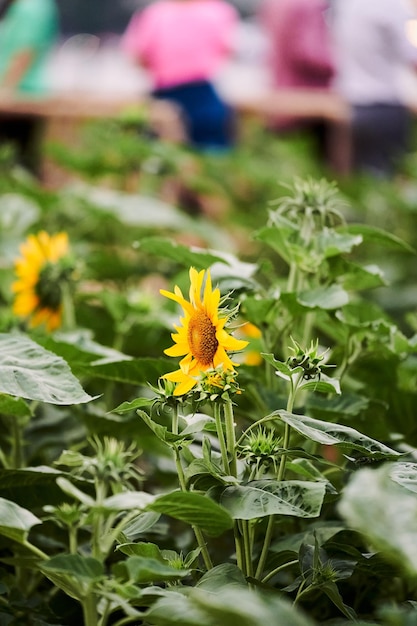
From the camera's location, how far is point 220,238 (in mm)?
1925

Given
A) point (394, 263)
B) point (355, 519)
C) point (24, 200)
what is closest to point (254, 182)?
point (394, 263)

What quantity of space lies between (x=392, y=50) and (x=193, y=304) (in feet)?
9.63

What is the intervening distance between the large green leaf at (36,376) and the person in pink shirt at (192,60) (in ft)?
7.63

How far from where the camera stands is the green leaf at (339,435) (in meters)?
0.73

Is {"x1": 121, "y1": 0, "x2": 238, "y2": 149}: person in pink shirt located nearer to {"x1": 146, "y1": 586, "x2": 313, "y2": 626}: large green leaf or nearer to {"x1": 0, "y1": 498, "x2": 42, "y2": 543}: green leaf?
{"x1": 0, "y1": 498, "x2": 42, "y2": 543}: green leaf

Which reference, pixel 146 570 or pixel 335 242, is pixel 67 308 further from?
pixel 146 570

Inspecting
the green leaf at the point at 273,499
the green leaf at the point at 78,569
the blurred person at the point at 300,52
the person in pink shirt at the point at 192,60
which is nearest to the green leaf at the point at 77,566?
the green leaf at the point at 78,569

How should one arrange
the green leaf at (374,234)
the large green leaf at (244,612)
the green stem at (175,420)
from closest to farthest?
the large green leaf at (244,612)
the green stem at (175,420)
the green leaf at (374,234)

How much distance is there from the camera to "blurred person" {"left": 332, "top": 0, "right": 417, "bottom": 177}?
11.1ft

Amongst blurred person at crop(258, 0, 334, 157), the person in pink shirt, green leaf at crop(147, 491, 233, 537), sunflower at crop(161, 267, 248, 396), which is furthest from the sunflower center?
blurred person at crop(258, 0, 334, 157)

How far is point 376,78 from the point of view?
3.49m

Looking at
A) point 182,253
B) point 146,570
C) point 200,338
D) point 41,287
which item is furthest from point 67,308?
point 146,570

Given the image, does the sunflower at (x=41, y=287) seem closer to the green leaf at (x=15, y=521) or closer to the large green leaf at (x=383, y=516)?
the green leaf at (x=15, y=521)

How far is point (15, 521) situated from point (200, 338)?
172mm
